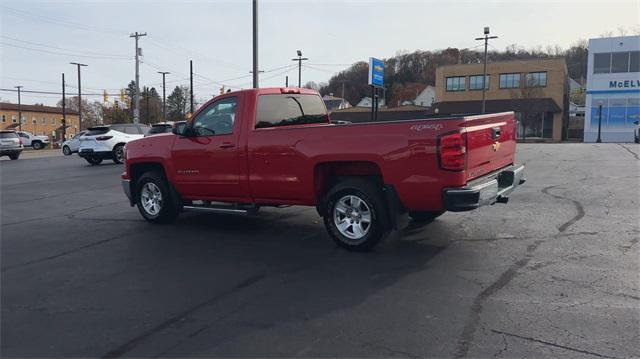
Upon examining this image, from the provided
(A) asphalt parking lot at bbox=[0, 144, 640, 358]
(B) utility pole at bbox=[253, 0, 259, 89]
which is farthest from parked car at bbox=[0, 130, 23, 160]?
(A) asphalt parking lot at bbox=[0, 144, 640, 358]

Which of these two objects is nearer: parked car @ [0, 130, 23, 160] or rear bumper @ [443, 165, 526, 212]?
rear bumper @ [443, 165, 526, 212]

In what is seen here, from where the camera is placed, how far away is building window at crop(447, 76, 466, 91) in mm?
63869

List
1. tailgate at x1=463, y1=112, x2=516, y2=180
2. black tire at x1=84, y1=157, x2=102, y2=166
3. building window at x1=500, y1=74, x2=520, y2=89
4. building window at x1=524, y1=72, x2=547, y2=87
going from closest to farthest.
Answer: tailgate at x1=463, y1=112, x2=516, y2=180 → black tire at x1=84, y1=157, x2=102, y2=166 → building window at x1=524, y1=72, x2=547, y2=87 → building window at x1=500, y1=74, x2=520, y2=89

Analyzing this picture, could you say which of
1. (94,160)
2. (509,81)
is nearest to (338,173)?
(94,160)

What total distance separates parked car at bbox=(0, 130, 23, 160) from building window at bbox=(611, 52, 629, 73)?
4893cm

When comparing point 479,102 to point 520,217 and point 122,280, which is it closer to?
point 520,217

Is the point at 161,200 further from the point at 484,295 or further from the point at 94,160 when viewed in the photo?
the point at 94,160

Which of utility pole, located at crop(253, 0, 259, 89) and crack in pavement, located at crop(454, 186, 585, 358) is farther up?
utility pole, located at crop(253, 0, 259, 89)

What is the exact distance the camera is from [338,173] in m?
6.59

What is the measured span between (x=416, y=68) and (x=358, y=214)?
114m

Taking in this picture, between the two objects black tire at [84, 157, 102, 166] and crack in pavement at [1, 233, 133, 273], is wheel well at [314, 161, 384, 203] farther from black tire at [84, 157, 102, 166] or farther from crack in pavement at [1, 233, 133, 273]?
black tire at [84, 157, 102, 166]

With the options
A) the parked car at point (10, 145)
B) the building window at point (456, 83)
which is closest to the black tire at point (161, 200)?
the parked car at point (10, 145)

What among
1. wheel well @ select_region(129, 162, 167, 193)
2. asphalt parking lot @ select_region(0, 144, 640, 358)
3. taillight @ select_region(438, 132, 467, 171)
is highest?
taillight @ select_region(438, 132, 467, 171)

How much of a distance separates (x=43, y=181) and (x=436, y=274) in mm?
14212
